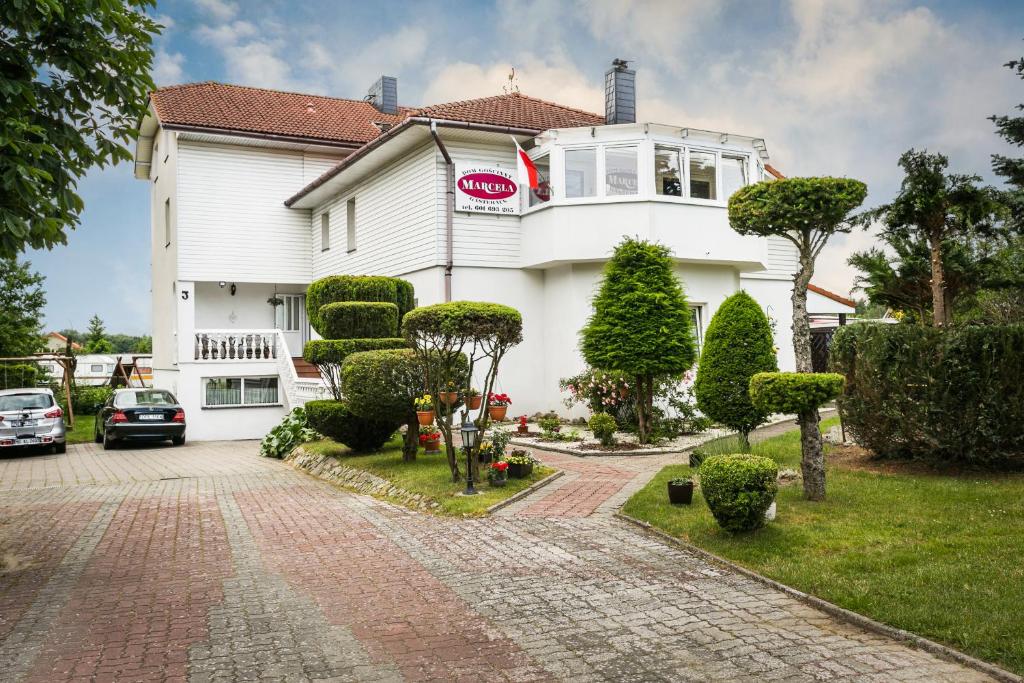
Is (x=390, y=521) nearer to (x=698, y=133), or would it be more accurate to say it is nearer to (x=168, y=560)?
(x=168, y=560)

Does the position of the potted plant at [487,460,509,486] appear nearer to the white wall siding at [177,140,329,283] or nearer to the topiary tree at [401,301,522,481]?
the topiary tree at [401,301,522,481]

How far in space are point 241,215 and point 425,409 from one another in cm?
1622

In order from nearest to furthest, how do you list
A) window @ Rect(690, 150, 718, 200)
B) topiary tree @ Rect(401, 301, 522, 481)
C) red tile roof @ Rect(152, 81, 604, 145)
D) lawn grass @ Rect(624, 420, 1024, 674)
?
lawn grass @ Rect(624, 420, 1024, 674) < topiary tree @ Rect(401, 301, 522, 481) < window @ Rect(690, 150, 718, 200) < red tile roof @ Rect(152, 81, 604, 145)

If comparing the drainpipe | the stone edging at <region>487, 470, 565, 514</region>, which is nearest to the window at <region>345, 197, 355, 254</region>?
the drainpipe

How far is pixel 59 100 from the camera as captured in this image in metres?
7.28

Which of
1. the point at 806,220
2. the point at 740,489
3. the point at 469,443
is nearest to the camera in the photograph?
the point at 740,489

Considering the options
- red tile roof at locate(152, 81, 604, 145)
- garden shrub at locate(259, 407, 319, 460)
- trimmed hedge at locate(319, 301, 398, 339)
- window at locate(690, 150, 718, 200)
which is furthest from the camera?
red tile roof at locate(152, 81, 604, 145)

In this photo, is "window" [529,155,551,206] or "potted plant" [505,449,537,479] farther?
"window" [529,155,551,206]

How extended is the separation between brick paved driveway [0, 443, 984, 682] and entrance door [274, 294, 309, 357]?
54.4 feet

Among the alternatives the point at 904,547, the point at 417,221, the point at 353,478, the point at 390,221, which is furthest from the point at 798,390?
the point at 390,221

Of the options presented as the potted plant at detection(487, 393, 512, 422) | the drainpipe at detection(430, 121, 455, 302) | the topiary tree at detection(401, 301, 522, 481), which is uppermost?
the drainpipe at detection(430, 121, 455, 302)

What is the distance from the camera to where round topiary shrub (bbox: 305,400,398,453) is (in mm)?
13977

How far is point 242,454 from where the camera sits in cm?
1783

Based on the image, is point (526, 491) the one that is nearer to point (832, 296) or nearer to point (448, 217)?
point (448, 217)
